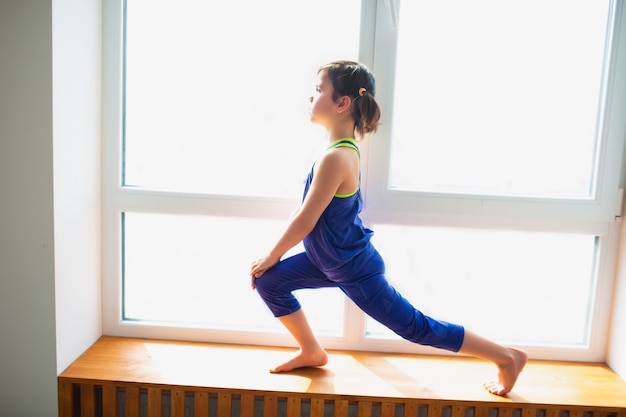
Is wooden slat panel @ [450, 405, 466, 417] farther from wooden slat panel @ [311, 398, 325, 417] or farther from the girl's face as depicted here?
the girl's face

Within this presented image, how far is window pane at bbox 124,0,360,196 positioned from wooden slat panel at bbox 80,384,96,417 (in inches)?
27.7

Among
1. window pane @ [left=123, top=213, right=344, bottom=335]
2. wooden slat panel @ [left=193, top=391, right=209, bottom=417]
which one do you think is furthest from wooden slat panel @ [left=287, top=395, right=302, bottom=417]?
window pane @ [left=123, top=213, right=344, bottom=335]

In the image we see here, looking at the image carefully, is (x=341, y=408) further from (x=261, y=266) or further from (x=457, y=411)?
(x=261, y=266)

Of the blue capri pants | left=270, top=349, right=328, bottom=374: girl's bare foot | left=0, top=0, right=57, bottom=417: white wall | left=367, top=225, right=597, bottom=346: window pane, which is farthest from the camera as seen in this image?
left=367, top=225, right=597, bottom=346: window pane

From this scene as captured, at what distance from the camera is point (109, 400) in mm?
1457

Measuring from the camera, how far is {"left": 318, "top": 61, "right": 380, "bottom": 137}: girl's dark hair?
1412 millimetres

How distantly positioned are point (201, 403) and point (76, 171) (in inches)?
33.3

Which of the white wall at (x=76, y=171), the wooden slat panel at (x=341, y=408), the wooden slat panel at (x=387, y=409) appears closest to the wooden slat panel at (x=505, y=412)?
the wooden slat panel at (x=387, y=409)

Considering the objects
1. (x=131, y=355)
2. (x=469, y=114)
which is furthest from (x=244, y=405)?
(x=469, y=114)

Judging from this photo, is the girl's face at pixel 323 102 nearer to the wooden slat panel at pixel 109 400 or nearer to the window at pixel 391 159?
the window at pixel 391 159

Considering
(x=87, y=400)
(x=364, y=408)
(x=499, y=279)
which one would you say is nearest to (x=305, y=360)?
(x=364, y=408)

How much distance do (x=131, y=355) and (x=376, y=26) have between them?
4.66 ft

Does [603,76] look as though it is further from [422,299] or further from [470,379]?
[470,379]

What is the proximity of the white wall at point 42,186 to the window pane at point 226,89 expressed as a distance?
180mm
